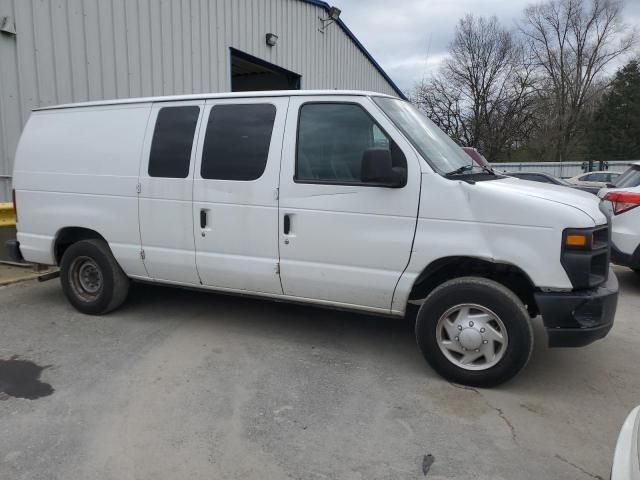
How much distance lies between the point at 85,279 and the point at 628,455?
5.01 m

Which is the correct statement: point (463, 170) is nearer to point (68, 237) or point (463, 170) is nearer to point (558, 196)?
point (558, 196)

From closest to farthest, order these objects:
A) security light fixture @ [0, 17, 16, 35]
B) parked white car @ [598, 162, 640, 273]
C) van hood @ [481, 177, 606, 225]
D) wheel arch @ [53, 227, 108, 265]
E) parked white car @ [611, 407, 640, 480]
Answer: parked white car @ [611, 407, 640, 480] < van hood @ [481, 177, 606, 225] < wheel arch @ [53, 227, 108, 265] < parked white car @ [598, 162, 640, 273] < security light fixture @ [0, 17, 16, 35]

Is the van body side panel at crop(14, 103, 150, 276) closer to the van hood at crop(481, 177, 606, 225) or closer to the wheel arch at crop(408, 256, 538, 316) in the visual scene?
the wheel arch at crop(408, 256, 538, 316)

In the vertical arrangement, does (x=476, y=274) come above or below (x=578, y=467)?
above

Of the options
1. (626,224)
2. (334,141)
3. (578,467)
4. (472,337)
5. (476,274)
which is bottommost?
(578,467)

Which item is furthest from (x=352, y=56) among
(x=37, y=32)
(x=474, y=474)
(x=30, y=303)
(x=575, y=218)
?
(x=474, y=474)

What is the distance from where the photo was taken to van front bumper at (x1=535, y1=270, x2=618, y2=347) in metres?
3.39

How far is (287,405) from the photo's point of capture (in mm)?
3461

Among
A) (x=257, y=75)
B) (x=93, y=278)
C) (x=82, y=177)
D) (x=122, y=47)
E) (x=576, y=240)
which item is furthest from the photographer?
(x=257, y=75)

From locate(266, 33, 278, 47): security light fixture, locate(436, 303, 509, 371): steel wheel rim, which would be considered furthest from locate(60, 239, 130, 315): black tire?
locate(266, 33, 278, 47): security light fixture

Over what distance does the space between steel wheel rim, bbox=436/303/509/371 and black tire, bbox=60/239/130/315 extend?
324 cm

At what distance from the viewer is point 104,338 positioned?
465 cm

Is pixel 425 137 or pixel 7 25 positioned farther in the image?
pixel 7 25

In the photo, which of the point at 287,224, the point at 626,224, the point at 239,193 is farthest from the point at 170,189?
the point at 626,224
